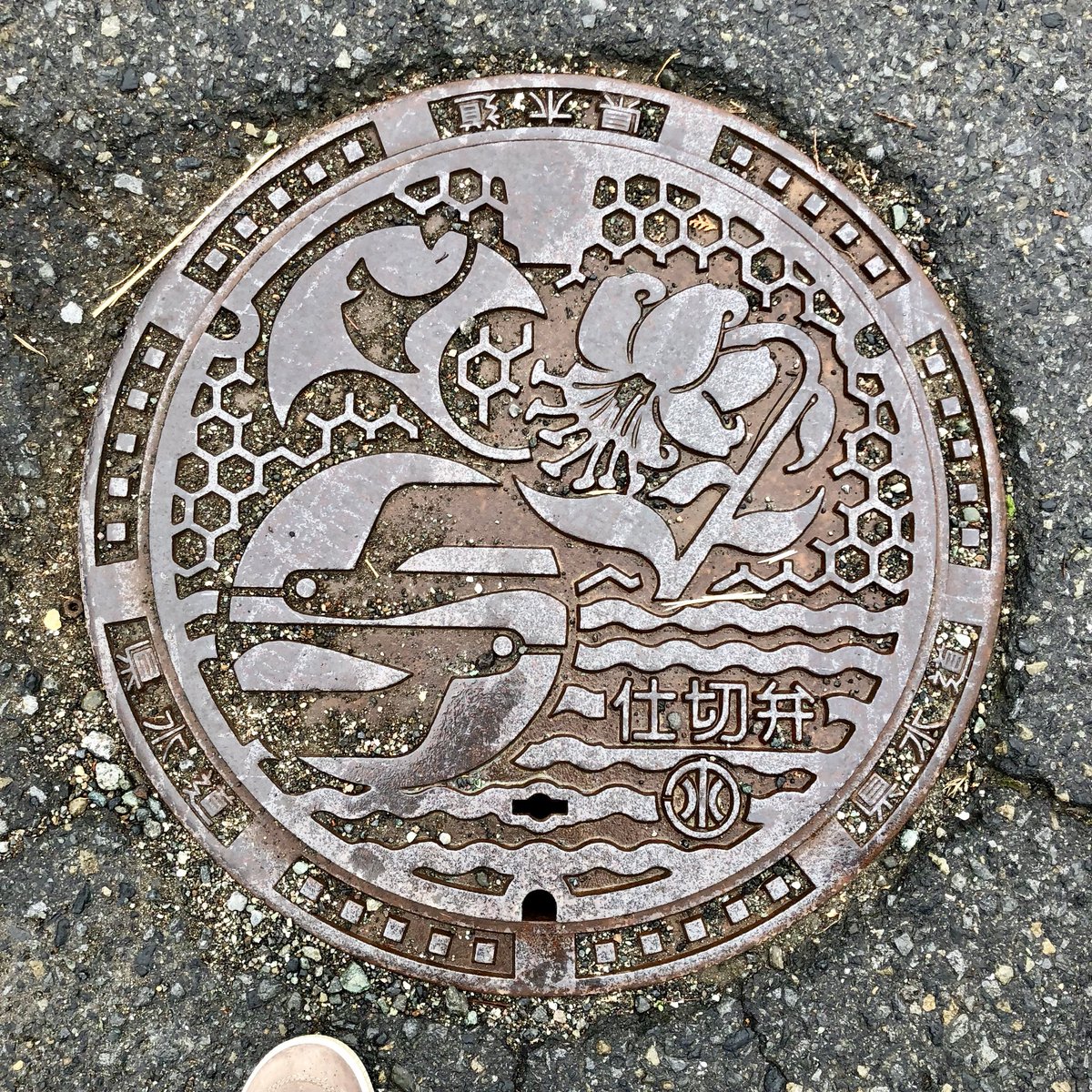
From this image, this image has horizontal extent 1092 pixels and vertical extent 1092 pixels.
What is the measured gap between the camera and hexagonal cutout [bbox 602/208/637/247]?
203 centimetres

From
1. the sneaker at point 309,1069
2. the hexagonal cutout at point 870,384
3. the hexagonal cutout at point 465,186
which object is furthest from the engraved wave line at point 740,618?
the sneaker at point 309,1069

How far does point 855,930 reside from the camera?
1.99 metres

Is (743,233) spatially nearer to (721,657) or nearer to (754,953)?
(721,657)

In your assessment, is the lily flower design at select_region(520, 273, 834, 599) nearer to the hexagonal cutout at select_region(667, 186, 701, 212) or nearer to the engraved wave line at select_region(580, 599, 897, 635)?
the engraved wave line at select_region(580, 599, 897, 635)

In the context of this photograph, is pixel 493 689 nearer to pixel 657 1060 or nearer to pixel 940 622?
pixel 657 1060

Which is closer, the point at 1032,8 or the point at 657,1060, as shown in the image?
the point at 657,1060

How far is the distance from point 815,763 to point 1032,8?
78.4 inches

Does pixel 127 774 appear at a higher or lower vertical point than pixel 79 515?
lower

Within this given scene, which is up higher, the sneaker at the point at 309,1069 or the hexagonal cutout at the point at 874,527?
the hexagonal cutout at the point at 874,527

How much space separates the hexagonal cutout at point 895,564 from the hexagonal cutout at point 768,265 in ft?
2.42

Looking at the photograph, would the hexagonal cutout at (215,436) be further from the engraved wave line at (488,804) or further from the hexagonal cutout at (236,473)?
the engraved wave line at (488,804)

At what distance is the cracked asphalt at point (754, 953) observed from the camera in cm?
194

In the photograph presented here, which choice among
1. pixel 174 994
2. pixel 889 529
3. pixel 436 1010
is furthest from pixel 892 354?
pixel 174 994

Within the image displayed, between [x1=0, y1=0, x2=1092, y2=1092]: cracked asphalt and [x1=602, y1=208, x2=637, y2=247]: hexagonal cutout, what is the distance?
383 mm
